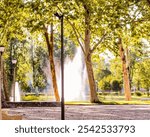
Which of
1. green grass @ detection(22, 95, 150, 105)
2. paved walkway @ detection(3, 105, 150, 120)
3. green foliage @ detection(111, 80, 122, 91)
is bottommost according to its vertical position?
paved walkway @ detection(3, 105, 150, 120)

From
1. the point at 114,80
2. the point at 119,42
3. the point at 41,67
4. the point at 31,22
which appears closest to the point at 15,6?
the point at 31,22

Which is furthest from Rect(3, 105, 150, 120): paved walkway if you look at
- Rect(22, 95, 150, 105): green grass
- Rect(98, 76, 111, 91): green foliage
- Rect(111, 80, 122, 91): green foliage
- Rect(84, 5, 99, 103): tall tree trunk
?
Rect(111, 80, 122, 91): green foliage

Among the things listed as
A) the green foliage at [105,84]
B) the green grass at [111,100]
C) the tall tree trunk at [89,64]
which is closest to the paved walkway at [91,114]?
the green grass at [111,100]

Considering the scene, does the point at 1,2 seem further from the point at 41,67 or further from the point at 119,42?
the point at 41,67

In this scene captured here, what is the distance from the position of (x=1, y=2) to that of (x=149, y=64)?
57.1 ft

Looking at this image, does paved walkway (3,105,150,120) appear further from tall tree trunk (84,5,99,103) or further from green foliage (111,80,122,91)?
green foliage (111,80,122,91)

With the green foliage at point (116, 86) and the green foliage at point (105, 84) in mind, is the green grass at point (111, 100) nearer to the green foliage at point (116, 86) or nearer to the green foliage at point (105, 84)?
the green foliage at point (105, 84)

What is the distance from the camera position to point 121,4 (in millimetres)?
28922

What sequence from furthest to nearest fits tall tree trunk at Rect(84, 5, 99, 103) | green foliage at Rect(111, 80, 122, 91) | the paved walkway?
1. green foliage at Rect(111, 80, 122, 91)
2. tall tree trunk at Rect(84, 5, 99, 103)
3. the paved walkway

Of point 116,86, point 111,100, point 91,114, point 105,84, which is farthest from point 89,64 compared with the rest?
point 116,86

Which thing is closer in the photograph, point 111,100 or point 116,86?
point 111,100

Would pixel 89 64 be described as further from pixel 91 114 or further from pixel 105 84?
pixel 105 84

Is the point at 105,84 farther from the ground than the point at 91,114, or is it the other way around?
Result: the point at 105,84

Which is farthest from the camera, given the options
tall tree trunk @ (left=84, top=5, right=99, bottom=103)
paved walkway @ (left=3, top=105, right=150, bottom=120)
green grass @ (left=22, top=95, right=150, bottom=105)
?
tall tree trunk @ (left=84, top=5, right=99, bottom=103)
